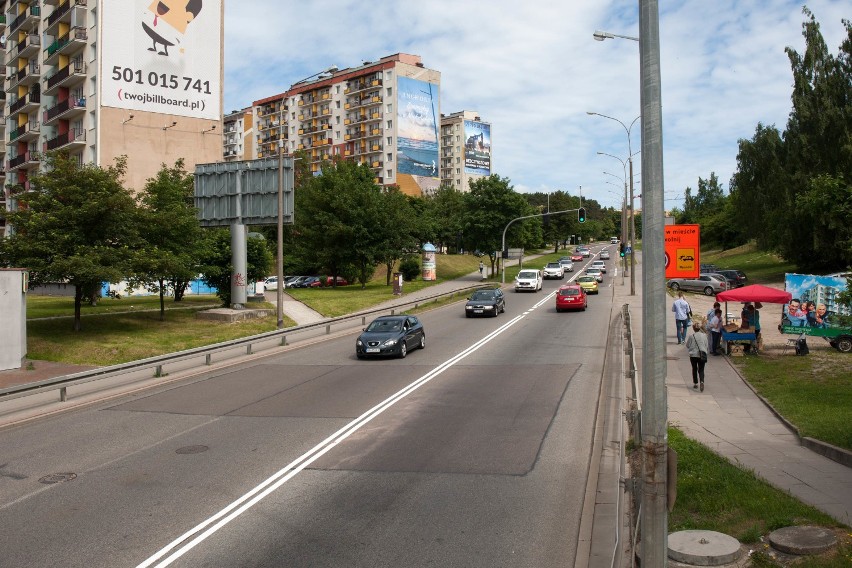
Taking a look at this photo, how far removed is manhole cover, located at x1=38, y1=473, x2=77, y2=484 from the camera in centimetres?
971

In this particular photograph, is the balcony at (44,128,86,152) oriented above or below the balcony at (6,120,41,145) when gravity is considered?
below

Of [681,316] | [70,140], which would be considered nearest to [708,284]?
[681,316]

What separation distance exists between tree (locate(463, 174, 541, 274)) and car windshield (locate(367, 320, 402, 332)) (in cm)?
3961

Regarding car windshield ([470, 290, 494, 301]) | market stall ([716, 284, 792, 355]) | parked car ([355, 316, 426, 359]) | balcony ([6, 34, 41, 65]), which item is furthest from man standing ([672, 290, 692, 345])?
balcony ([6, 34, 41, 65])

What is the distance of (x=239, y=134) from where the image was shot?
459 feet

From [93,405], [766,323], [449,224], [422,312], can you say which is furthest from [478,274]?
[93,405]

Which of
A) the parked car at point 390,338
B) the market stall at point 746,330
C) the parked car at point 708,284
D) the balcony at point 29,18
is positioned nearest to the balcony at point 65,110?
the balcony at point 29,18

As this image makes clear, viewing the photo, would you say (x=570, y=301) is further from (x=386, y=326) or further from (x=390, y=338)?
(x=390, y=338)

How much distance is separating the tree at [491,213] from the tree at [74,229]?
39.8m

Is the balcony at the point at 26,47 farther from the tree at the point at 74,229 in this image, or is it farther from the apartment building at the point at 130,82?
the tree at the point at 74,229

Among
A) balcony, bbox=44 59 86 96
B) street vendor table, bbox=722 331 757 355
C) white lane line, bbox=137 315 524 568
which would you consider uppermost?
balcony, bbox=44 59 86 96

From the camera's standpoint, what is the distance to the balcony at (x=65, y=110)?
171 ft

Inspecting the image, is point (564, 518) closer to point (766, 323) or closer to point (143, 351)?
point (143, 351)

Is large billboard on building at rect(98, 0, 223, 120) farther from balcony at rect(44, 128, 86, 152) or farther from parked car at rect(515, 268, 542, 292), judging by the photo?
parked car at rect(515, 268, 542, 292)
